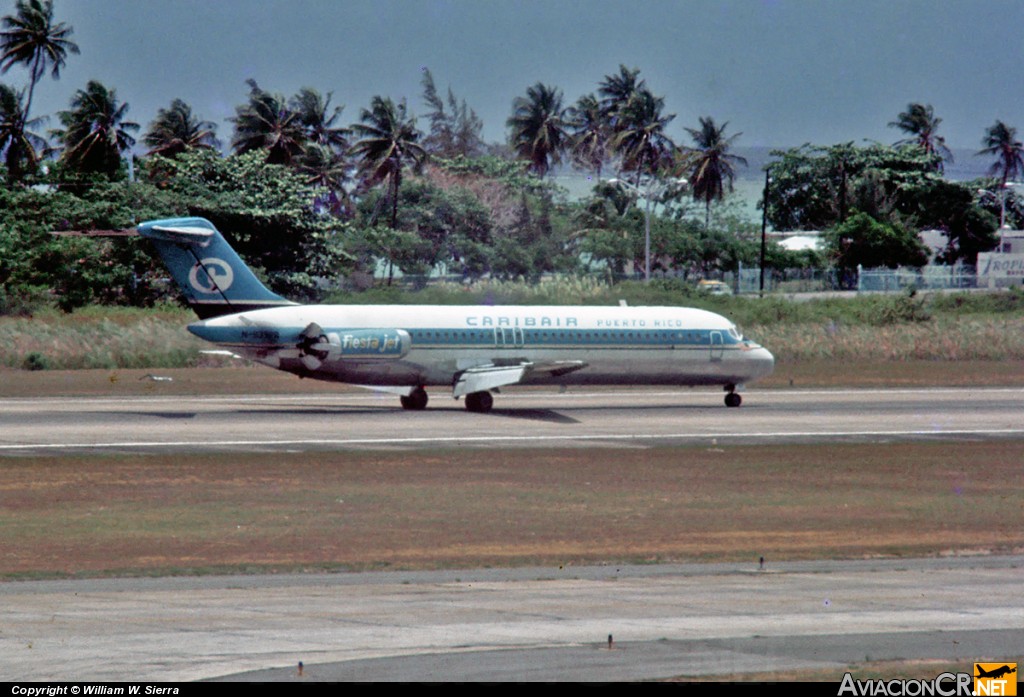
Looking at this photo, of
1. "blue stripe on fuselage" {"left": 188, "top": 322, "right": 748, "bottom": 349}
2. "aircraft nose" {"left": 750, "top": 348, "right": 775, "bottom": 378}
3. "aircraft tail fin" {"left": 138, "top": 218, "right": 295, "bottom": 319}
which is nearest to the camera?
"blue stripe on fuselage" {"left": 188, "top": 322, "right": 748, "bottom": 349}

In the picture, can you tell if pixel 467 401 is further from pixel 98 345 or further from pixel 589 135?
pixel 589 135

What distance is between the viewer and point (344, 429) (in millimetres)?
42844

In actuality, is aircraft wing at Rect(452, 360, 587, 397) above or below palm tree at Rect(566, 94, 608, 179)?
below

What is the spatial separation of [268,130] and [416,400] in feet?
247

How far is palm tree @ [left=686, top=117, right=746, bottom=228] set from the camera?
144 metres

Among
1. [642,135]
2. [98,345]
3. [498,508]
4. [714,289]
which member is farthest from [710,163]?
[498,508]

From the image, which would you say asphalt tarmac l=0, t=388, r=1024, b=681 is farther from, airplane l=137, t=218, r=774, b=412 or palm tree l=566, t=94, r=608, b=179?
palm tree l=566, t=94, r=608, b=179

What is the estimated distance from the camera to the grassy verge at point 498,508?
73.3 ft

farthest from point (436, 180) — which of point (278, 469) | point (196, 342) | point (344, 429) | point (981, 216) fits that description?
point (278, 469)

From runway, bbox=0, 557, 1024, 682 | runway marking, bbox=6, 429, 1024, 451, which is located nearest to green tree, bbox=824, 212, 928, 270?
runway marking, bbox=6, 429, 1024, 451

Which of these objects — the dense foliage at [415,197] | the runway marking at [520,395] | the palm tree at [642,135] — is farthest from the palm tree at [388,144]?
the runway marking at [520,395]

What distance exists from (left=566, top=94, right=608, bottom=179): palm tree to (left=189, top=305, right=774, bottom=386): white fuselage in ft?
348

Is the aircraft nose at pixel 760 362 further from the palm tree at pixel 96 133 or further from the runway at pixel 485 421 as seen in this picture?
the palm tree at pixel 96 133

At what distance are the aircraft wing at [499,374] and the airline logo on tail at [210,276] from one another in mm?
8794
